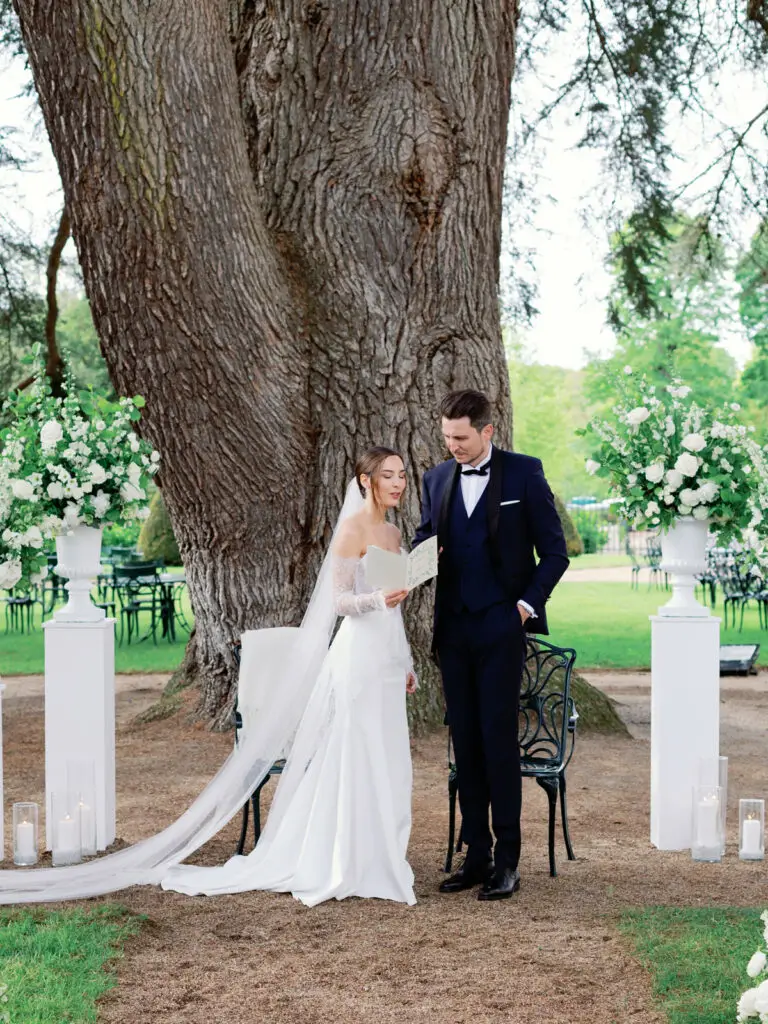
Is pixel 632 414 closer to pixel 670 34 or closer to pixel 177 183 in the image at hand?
pixel 177 183

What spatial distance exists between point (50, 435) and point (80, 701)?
1.26m

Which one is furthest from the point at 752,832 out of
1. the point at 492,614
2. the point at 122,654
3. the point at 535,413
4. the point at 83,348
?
the point at 535,413

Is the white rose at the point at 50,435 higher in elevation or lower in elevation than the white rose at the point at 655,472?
higher

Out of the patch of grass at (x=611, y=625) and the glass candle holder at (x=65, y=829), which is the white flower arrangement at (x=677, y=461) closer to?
the glass candle holder at (x=65, y=829)

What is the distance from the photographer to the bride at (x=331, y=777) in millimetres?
5230

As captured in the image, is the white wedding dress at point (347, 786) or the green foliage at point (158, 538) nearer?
the white wedding dress at point (347, 786)

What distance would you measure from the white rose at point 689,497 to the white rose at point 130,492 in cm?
257

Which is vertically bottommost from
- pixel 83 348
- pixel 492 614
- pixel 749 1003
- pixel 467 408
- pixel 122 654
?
pixel 122 654

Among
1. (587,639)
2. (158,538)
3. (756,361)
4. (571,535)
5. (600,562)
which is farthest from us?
(756,361)

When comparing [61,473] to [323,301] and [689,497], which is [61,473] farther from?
[323,301]

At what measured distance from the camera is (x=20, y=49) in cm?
1160

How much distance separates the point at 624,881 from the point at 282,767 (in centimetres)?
158

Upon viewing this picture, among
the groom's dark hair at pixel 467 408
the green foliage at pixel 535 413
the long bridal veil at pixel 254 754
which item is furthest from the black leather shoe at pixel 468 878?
the green foliage at pixel 535 413

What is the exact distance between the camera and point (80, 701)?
6.11 m
